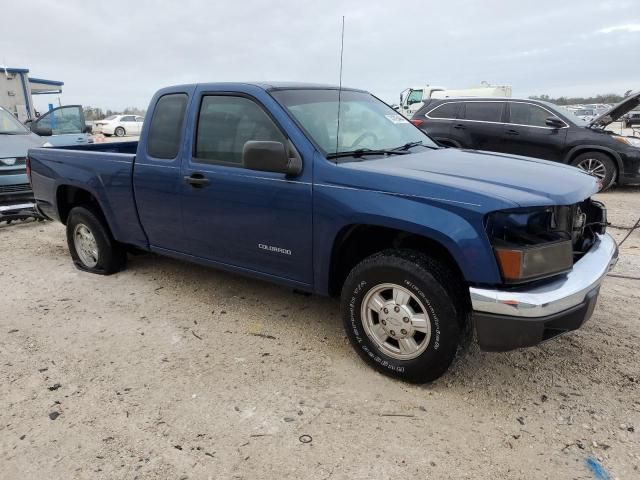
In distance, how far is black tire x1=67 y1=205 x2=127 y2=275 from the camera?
5031 millimetres

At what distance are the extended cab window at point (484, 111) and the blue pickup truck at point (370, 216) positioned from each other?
6.19m

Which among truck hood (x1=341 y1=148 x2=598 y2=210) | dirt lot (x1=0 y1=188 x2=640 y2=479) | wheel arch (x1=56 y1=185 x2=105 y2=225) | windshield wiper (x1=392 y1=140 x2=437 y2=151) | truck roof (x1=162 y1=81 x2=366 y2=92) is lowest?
dirt lot (x1=0 y1=188 x2=640 y2=479)

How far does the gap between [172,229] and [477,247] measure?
103 inches

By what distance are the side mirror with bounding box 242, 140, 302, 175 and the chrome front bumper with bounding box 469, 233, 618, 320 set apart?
1372 millimetres

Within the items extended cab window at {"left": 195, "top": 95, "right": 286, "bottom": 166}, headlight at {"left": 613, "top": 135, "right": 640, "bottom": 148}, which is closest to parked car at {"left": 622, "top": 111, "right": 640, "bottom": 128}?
headlight at {"left": 613, "top": 135, "right": 640, "bottom": 148}

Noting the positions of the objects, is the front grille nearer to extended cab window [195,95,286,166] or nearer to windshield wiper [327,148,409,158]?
extended cab window [195,95,286,166]

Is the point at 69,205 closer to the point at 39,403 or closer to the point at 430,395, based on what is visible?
the point at 39,403

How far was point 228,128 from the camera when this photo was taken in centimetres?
381

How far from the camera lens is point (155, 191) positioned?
4227mm

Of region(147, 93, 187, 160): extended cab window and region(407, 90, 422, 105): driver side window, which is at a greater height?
region(407, 90, 422, 105): driver side window

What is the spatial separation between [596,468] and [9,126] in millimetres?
9547

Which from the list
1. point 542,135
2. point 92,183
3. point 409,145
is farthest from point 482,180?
point 542,135

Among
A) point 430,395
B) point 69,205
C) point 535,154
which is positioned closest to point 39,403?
point 430,395

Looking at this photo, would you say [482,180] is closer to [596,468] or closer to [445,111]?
[596,468]
